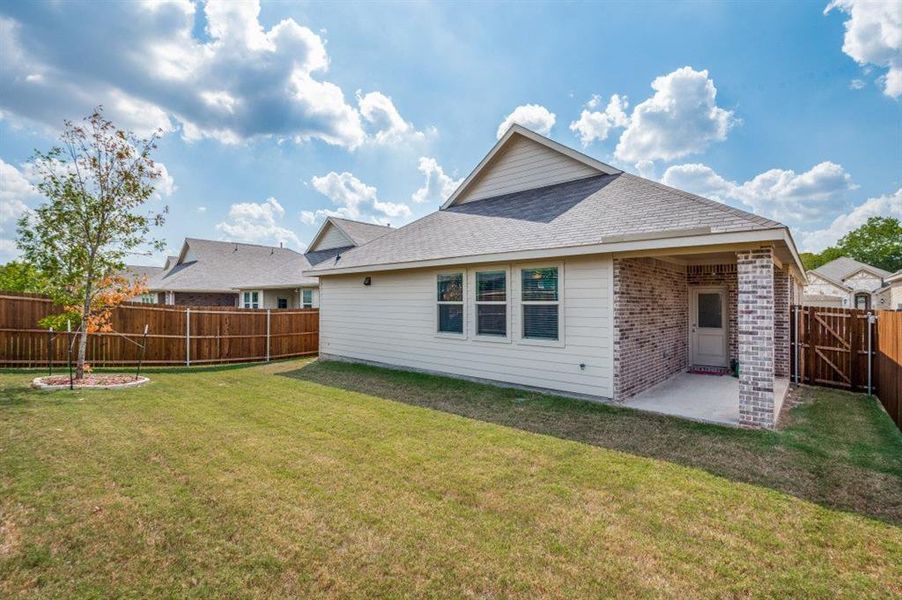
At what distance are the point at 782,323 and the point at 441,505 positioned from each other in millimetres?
9928

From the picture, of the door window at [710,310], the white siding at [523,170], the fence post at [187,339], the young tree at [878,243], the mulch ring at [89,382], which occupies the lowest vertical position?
the mulch ring at [89,382]

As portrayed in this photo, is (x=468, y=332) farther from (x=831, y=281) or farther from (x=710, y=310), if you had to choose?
(x=831, y=281)

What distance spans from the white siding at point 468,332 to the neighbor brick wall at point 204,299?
39.3 feet

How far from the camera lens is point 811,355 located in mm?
9414

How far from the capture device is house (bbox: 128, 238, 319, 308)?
19.3m

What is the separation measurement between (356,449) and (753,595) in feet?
12.9

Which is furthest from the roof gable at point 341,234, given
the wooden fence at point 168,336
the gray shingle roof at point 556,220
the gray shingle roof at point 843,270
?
the gray shingle roof at point 843,270

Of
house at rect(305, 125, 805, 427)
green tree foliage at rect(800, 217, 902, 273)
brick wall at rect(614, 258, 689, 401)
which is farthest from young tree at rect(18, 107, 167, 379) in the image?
green tree foliage at rect(800, 217, 902, 273)

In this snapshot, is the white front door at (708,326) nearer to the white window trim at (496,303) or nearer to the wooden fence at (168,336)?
the white window trim at (496,303)

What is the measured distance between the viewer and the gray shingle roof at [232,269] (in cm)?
2014

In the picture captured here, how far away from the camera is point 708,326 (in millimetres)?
10898

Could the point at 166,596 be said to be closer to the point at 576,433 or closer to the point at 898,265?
the point at 576,433

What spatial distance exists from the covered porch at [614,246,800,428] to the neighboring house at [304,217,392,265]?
47.7 feet

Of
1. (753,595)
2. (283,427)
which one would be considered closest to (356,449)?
(283,427)
